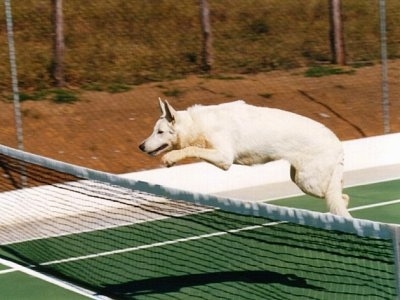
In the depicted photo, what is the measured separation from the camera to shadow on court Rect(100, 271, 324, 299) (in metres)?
7.68

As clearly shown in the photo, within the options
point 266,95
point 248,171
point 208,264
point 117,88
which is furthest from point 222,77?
point 208,264

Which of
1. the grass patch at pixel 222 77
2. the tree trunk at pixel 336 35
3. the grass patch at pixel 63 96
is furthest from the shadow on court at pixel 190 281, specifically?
the tree trunk at pixel 336 35

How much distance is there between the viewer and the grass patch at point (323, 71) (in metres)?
16.1

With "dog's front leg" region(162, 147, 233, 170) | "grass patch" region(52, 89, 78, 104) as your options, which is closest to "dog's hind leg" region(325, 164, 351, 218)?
"dog's front leg" region(162, 147, 233, 170)

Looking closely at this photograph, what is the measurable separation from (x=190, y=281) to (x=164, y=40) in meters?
8.78

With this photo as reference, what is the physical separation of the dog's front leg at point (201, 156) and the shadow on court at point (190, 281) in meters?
0.89

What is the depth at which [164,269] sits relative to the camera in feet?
27.6

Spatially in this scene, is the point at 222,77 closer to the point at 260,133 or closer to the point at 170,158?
the point at 260,133

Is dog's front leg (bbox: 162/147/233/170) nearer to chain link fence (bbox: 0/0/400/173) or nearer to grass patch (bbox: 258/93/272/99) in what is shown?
chain link fence (bbox: 0/0/400/173)

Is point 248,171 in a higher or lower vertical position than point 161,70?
lower

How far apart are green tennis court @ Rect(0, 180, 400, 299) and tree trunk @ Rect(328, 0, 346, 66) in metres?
6.12

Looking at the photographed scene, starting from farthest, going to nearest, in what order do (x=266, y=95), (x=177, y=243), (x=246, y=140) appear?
(x=266, y=95) → (x=177, y=243) → (x=246, y=140)

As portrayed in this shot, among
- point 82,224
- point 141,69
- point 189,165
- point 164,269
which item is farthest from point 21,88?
point 164,269

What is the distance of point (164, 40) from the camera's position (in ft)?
53.5
